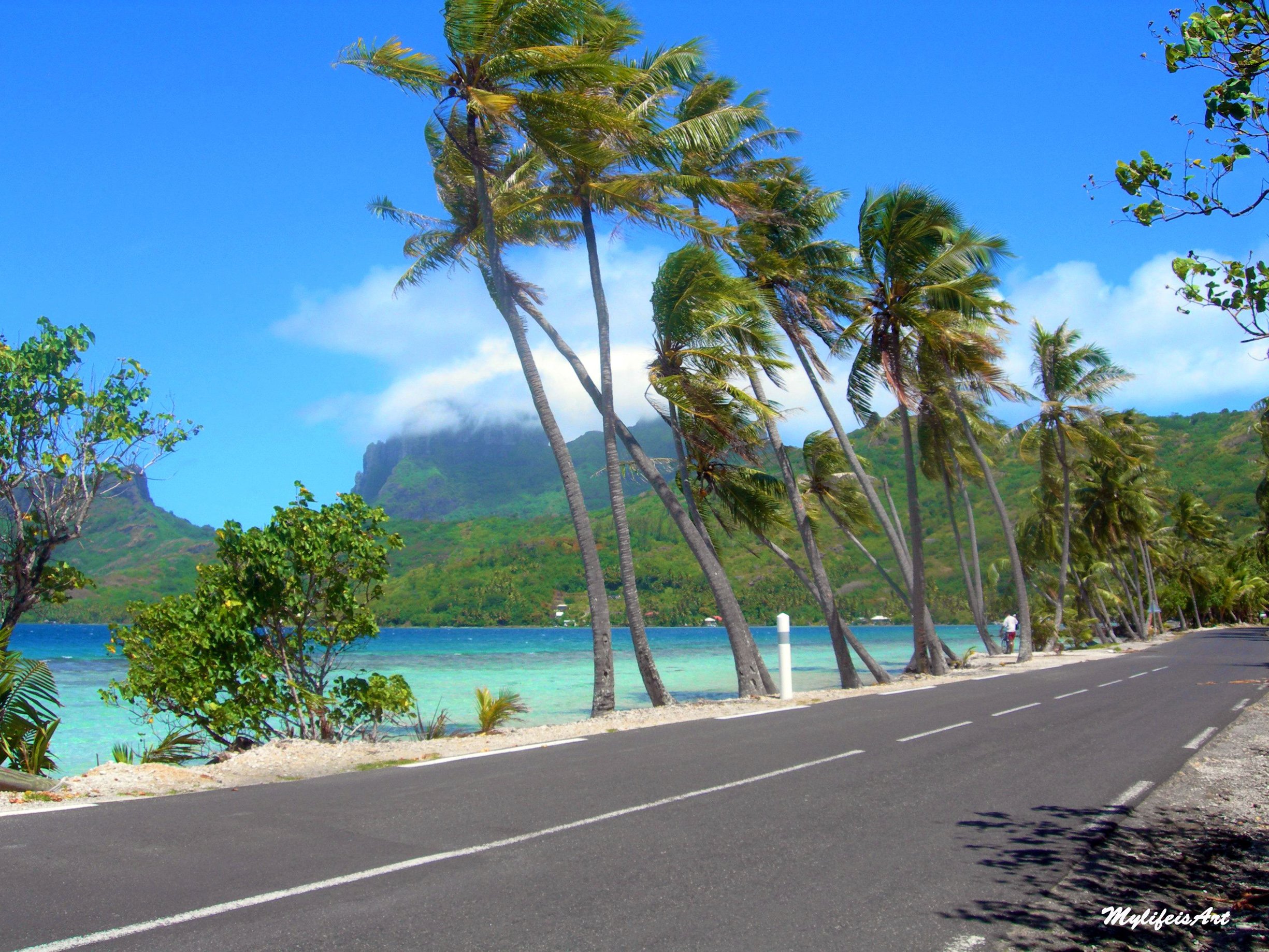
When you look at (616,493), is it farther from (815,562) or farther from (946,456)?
(946,456)

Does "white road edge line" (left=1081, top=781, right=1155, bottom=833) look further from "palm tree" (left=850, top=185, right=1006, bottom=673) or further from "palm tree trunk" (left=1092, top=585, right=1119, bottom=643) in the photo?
"palm tree trunk" (left=1092, top=585, right=1119, bottom=643)

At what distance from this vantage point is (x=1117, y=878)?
5.00m

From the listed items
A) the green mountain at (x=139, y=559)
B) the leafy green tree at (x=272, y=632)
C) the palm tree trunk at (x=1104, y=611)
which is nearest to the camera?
the leafy green tree at (x=272, y=632)

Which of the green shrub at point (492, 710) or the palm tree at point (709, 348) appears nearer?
the green shrub at point (492, 710)

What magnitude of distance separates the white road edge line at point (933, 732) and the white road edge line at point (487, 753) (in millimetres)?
3510

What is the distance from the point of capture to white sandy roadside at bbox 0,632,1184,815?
23.6ft

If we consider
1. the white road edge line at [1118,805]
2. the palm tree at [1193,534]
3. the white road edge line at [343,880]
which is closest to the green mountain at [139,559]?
the white road edge line at [343,880]

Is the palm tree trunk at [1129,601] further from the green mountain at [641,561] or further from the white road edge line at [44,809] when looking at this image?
the white road edge line at [44,809]

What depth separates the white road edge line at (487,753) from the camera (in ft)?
28.3

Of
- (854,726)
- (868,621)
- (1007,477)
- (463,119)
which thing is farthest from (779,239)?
(868,621)

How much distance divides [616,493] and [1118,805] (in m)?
9.99

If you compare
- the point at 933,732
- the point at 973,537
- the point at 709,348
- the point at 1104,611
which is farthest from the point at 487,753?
the point at 1104,611

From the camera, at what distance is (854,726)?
36.2 feet

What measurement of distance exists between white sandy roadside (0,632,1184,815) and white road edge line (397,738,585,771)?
Answer: 120 mm
